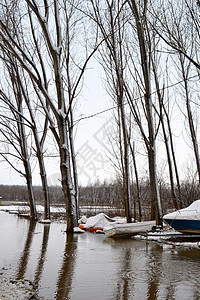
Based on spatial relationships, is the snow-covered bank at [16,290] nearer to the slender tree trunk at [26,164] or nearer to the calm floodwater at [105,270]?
the calm floodwater at [105,270]

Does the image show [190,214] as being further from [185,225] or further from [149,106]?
[149,106]

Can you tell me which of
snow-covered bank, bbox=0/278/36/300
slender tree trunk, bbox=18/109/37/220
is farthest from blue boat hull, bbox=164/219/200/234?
slender tree trunk, bbox=18/109/37/220

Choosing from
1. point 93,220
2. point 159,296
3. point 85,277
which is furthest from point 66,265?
point 93,220

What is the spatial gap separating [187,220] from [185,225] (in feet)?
0.56

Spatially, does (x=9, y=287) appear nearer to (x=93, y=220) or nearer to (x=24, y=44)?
(x=93, y=220)

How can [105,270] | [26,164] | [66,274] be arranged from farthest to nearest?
[26,164] → [105,270] → [66,274]

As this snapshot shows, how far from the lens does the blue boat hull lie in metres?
6.69

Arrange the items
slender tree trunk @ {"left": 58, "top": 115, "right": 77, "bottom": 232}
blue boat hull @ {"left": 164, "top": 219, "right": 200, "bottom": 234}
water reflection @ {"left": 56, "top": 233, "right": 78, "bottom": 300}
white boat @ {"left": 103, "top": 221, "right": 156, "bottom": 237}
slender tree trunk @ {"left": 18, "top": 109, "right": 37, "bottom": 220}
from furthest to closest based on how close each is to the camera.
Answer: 1. slender tree trunk @ {"left": 18, "top": 109, "right": 37, "bottom": 220}
2. slender tree trunk @ {"left": 58, "top": 115, "right": 77, "bottom": 232}
3. white boat @ {"left": 103, "top": 221, "right": 156, "bottom": 237}
4. blue boat hull @ {"left": 164, "top": 219, "right": 200, "bottom": 234}
5. water reflection @ {"left": 56, "top": 233, "right": 78, "bottom": 300}

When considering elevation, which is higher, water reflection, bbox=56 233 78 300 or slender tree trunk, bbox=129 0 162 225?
slender tree trunk, bbox=129 0 162 225

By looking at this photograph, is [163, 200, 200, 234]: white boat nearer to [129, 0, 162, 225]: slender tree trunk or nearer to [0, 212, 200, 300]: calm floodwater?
[0, 212, 200, 300]: calm floodwater

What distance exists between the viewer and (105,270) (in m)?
4.08

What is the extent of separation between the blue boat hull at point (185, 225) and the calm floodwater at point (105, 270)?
0.96 metres

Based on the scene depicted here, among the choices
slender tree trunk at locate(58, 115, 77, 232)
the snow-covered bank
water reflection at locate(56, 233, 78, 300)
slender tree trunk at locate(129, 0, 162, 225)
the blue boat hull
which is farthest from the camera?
slender tree trunk at locate(58, 115, 77, 232)

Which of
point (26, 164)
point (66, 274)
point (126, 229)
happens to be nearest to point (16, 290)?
point (66, 274)
